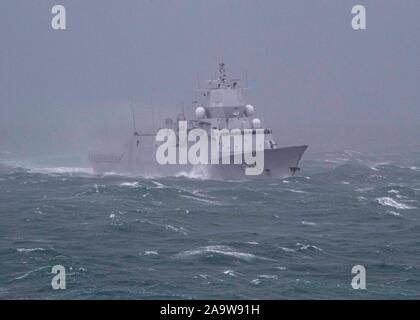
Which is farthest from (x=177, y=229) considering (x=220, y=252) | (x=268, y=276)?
(x=268, y=276)

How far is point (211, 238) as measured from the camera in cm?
2786

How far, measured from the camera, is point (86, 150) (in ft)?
289

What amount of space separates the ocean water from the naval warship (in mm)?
2060

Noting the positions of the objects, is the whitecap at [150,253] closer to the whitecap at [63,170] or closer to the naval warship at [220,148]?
the naval warship at [220,148]

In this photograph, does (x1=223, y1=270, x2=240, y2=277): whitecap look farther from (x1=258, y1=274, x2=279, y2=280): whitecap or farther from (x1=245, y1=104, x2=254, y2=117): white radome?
(x1=245, y1=104, x2=254, y2=117): white radome

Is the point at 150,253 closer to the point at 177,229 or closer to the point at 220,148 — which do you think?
the point at 177,229

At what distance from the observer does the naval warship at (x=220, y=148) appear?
4847 centimetres

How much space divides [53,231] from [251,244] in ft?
28.4

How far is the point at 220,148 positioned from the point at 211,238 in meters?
21.2

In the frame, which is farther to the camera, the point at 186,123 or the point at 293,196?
the point at 186,123

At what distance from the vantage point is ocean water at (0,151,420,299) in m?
20.5
